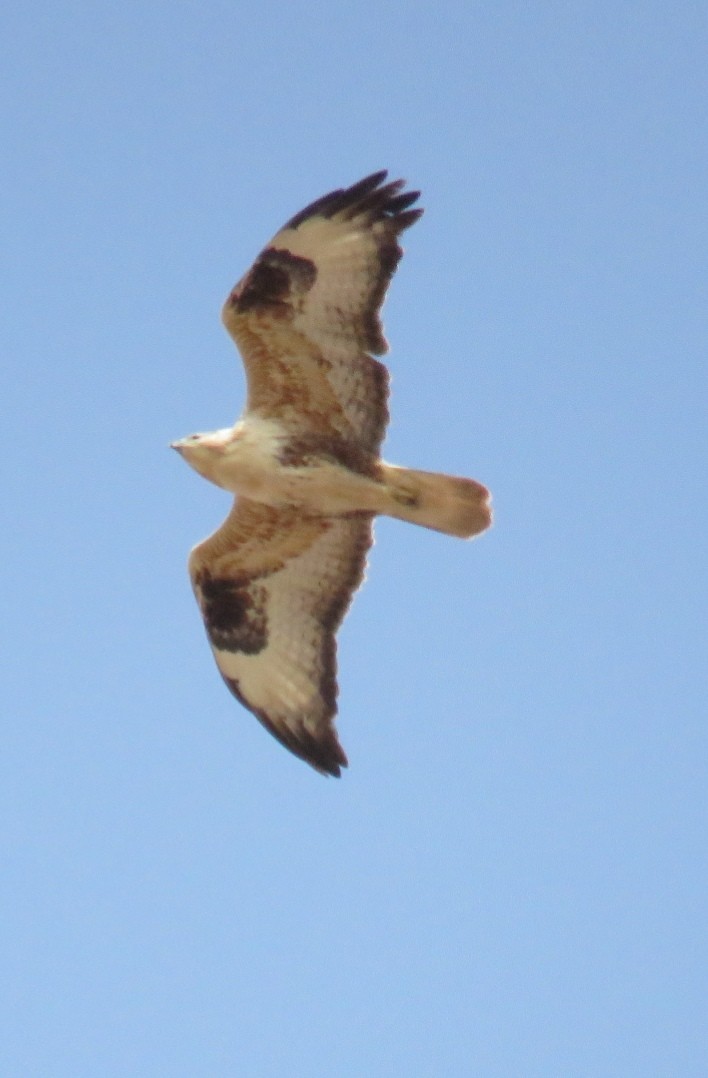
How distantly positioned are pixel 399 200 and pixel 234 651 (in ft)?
8.84

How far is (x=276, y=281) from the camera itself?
9.73 meters

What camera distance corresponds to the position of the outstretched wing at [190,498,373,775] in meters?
10.4

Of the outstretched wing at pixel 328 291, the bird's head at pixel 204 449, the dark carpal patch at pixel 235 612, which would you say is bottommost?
the dark carpal patch at pixel 235 612

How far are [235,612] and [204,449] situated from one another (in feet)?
4.07

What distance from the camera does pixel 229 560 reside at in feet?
34.7

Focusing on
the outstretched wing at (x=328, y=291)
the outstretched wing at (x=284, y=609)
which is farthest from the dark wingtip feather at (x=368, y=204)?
the outstretched wing at (x=284, y=609)

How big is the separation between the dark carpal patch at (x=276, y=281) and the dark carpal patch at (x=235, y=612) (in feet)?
5.56

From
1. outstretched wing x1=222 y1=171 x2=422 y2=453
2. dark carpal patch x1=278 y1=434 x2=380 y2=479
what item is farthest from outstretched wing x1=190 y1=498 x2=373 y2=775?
outstretched wing x1=222 y1=171 x2=422 y2=453

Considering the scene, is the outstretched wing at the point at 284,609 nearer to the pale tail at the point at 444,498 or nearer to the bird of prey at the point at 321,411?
the bird of prey at the point at 321,411

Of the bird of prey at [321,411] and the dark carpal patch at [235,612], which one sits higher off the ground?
the bird of prey at [321,411]

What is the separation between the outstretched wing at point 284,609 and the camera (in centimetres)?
1045

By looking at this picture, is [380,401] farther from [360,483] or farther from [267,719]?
[267,719]

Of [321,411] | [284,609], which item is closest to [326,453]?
[321,411]

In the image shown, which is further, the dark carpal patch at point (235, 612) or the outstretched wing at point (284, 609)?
the dark carpal patch at point (235, 612)
